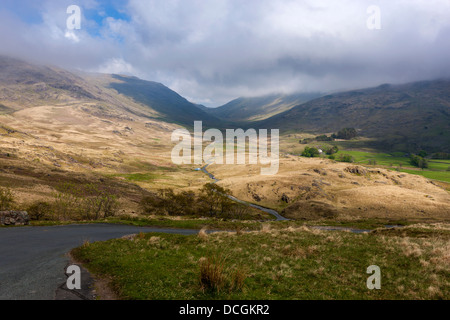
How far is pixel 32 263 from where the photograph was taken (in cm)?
1700

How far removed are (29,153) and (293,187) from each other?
481 ft

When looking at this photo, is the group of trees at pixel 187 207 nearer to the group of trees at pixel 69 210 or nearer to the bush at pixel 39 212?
the group of trees at pixel 69 210

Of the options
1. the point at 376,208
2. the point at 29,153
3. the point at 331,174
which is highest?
the point at 29,153

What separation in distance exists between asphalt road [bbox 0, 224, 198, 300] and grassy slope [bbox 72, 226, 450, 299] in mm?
2064

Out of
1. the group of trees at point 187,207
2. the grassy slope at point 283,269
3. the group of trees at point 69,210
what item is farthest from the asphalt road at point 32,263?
the group of trees at point 187,207

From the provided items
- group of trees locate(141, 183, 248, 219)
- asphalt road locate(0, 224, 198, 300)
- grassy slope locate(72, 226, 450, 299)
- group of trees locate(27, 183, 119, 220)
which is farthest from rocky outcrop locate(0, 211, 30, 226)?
group of trees locate(141, 183, 248, 219)

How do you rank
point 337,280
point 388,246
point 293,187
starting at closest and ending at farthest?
point 337,280 → point 388,246 → point 293,187

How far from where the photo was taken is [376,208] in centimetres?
8812

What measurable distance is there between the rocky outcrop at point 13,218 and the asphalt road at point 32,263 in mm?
6259

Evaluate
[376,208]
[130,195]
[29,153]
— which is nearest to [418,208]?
[376,208]

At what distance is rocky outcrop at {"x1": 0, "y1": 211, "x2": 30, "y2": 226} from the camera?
35047 mm

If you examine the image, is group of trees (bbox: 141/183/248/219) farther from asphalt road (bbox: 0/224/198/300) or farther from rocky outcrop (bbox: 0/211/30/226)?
asphalt road (bbox: 0/224/198/300)
